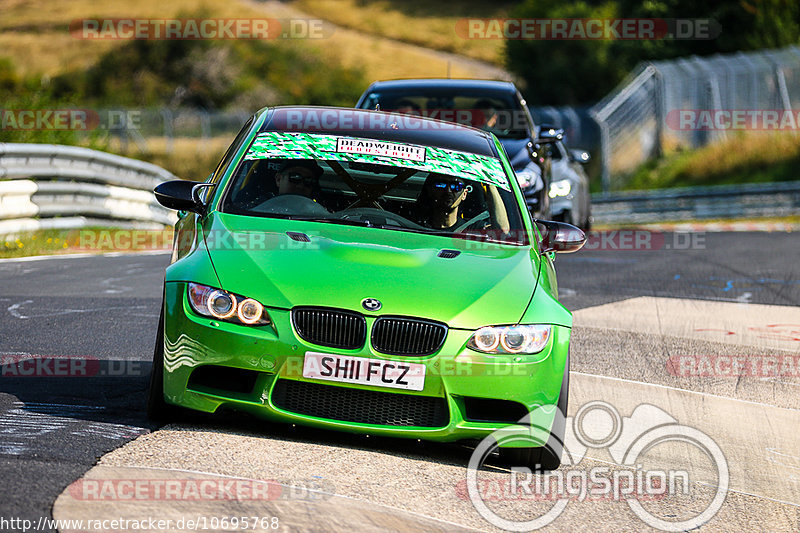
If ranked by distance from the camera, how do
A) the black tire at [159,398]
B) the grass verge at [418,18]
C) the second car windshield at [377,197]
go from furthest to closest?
1. the grass verge at [418,18]
2. the second car windshield at [377,197]
3. the black tire at [159,398]

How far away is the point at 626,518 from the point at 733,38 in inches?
1742

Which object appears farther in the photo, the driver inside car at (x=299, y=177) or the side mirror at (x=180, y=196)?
the driver inside car at (x=299, y=177)

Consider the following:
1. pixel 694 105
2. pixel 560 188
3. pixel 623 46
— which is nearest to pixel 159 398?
pixel 560 188

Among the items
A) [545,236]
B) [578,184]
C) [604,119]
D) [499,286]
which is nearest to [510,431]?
[499,286]

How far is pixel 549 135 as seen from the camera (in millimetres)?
12609

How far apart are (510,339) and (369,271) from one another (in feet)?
2.30

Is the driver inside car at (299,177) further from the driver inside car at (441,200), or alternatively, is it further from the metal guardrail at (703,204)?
the metal guardrail at (703,204)

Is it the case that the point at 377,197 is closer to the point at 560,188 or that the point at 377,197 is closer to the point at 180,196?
the point at 180,196

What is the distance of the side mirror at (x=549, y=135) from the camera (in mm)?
12594

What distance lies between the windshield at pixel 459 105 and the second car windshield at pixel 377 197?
6.23 m

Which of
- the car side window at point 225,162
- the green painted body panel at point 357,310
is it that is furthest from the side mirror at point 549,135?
the green painted body panel at point 357,310

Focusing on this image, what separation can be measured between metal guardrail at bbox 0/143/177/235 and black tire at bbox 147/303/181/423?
27.3ft

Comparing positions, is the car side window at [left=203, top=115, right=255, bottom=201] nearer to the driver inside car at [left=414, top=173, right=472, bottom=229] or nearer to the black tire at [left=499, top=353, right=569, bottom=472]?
the driver inside car at [left=414, top=173, right=472, bottom=229]

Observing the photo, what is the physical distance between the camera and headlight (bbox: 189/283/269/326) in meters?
5.36
